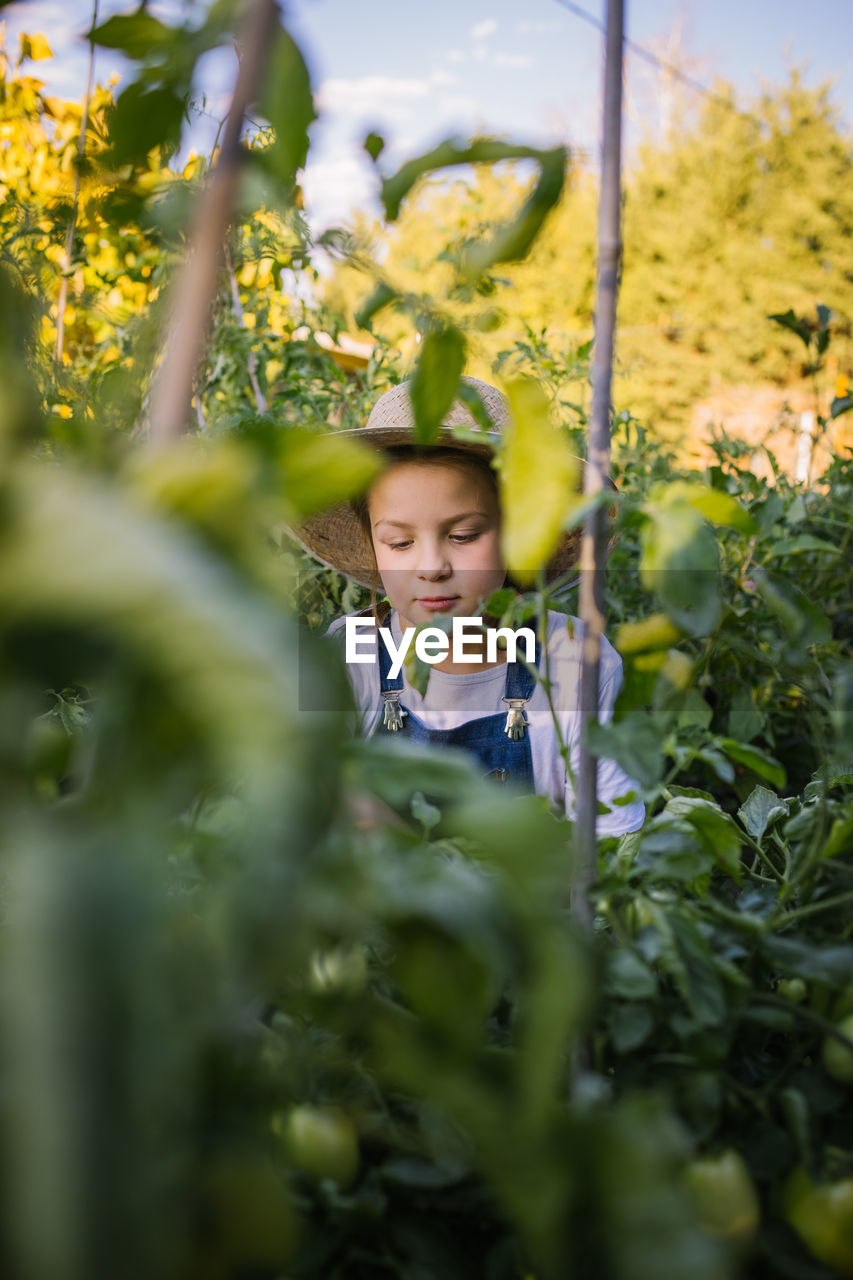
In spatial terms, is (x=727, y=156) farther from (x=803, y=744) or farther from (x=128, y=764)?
(x=128, y=764)

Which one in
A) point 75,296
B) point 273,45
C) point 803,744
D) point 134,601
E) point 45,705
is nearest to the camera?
point 134,601

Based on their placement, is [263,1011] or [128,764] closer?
[128,764]

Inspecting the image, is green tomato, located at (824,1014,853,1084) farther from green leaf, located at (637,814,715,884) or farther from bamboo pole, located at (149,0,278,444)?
bamboo pole, located at (149,0,278,444)

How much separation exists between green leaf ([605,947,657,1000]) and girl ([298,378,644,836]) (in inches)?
28.8

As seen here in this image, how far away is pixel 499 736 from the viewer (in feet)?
4.54

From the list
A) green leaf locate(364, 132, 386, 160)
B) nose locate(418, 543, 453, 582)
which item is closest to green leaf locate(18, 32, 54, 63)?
nose locate(418, 543, 453, 582)

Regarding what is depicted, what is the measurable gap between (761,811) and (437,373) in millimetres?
360

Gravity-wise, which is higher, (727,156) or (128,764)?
(727,156)

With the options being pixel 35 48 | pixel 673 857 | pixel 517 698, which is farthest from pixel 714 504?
pixel 35 48

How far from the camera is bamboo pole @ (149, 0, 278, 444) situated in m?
0.27

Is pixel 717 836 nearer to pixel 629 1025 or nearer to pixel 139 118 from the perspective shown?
pixel 629 1025

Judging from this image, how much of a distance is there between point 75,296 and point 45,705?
2.25ft

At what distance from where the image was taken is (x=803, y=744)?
146cm

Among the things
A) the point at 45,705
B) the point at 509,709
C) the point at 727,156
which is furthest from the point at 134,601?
the point at 727,156
